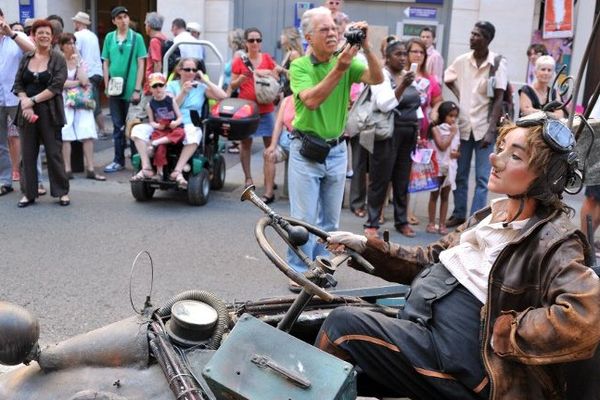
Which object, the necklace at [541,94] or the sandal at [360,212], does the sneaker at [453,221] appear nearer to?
the sandal at [360,212]

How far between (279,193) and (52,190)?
2577 millimetres

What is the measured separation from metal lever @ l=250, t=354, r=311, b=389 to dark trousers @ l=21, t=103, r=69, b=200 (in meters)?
5.99

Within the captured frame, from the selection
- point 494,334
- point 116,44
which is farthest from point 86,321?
point 116,44

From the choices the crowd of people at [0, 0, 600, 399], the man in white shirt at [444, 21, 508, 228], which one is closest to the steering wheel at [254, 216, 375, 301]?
the crowd of people at [0, 0, 600, 399]

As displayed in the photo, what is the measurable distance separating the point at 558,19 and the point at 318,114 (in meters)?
7.58

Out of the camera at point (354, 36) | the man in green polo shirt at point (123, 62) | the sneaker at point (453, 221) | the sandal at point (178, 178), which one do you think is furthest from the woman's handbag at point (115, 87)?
the camera at point (354, 36)

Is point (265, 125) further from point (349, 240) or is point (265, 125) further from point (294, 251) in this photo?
point (294, 251)

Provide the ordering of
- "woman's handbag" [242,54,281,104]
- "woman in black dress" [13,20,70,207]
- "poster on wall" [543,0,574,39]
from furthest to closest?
1. "poster on wall" [543,0,574,39]
2. "woman's handbag" [242,54,281,104]
3. "woman in black dress" [13,20,70,207]

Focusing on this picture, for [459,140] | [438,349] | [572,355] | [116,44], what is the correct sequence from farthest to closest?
[116,44], [459,140], [438,349], [572,355]

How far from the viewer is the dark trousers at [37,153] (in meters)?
Answer: 7.50

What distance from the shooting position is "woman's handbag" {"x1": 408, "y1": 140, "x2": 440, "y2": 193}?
728 centimetres

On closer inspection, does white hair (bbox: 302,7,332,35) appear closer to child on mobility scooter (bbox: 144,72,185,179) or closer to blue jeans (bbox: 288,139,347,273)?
blue jeans (bbox: 288,139,347,273)

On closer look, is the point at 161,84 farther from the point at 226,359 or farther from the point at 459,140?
the point at 226,359

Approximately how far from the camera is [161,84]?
7.75 metres
